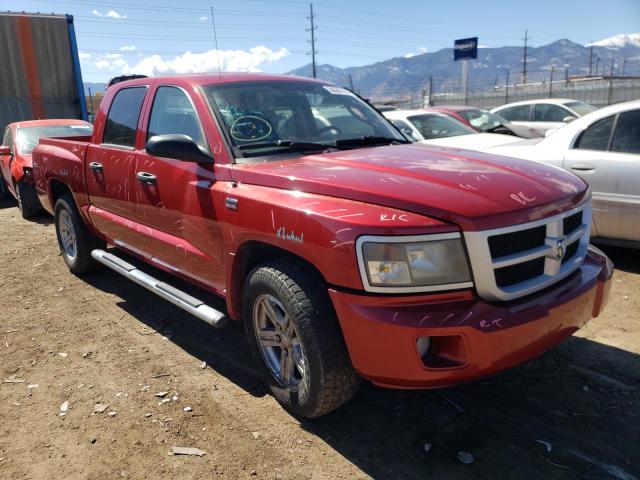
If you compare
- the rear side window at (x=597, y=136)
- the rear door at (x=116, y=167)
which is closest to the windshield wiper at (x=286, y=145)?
the rear door at (x=116, y=167)

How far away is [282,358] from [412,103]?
37628mm

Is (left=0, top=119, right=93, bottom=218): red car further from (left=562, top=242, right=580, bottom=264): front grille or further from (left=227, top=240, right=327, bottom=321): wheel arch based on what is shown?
(left=562, top=242, right=580, bottom=264): front grille

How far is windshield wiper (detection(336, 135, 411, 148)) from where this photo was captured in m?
3.48

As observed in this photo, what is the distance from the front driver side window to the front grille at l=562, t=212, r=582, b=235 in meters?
2.10

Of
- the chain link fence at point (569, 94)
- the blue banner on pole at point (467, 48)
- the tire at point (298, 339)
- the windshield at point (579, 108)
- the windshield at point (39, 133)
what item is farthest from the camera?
the blue banner on pole at point (467, 48)

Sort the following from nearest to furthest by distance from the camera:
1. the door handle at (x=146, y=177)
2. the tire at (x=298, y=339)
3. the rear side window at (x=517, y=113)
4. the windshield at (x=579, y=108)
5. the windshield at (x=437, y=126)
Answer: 1. the tire at (x=298, y=339)
2. the door handle at (x=146, y=177)
3. the windshield at (x=437, y=126)
4. the windshield at (x=579, y=108)
5. the rear side window at (x=517, y=113)

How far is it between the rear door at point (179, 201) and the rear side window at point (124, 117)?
257 millimetres

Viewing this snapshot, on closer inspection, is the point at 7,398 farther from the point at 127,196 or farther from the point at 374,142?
the point at 374,142

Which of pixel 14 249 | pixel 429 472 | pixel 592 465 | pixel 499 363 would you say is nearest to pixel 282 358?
pixel 429 472

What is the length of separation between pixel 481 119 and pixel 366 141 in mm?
7755

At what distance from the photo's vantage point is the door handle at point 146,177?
12.0ft

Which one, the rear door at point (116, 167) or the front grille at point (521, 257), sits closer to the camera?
the front grille at point (521, 257)

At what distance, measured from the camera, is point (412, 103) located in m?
38.4

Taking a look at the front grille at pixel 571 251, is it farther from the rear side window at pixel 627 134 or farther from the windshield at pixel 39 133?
the windshield at pixel 39 133
